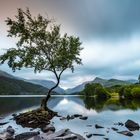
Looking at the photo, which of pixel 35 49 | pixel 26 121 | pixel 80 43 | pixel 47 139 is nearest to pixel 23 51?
pixel 35 49

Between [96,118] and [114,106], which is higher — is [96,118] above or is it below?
below

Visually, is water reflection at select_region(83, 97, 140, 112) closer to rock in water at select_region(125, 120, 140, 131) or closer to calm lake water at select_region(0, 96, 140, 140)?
calm lake water at select_region(0, 96, 140, 140)

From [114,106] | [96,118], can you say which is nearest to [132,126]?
[96,118]

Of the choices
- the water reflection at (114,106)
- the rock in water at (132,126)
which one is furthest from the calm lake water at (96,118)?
the rock in water at (132,126)

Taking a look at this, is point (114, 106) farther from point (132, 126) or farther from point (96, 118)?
point (132, 126)

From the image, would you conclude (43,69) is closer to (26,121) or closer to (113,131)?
(26,121)

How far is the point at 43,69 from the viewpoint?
73.3m

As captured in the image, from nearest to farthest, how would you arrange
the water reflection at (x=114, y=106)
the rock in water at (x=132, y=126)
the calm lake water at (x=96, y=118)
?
the calm lake water at (x=96, y=118) < the rock in water at (x=132, y=126) < the water reflection at (x=114, y=106)

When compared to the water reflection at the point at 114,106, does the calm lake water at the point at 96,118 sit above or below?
below

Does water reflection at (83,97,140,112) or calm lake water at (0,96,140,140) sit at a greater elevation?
water reflection at (83,97,140,112)

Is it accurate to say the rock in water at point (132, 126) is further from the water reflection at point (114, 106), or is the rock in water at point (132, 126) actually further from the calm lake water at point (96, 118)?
the water reflection at point (114, 106)

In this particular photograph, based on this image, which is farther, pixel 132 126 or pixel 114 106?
pixel 114 106

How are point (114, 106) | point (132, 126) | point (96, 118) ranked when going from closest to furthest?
point (132, 126) < point (96, 118) < point (114, 106)

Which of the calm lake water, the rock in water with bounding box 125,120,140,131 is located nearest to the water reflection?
the calm lake water
